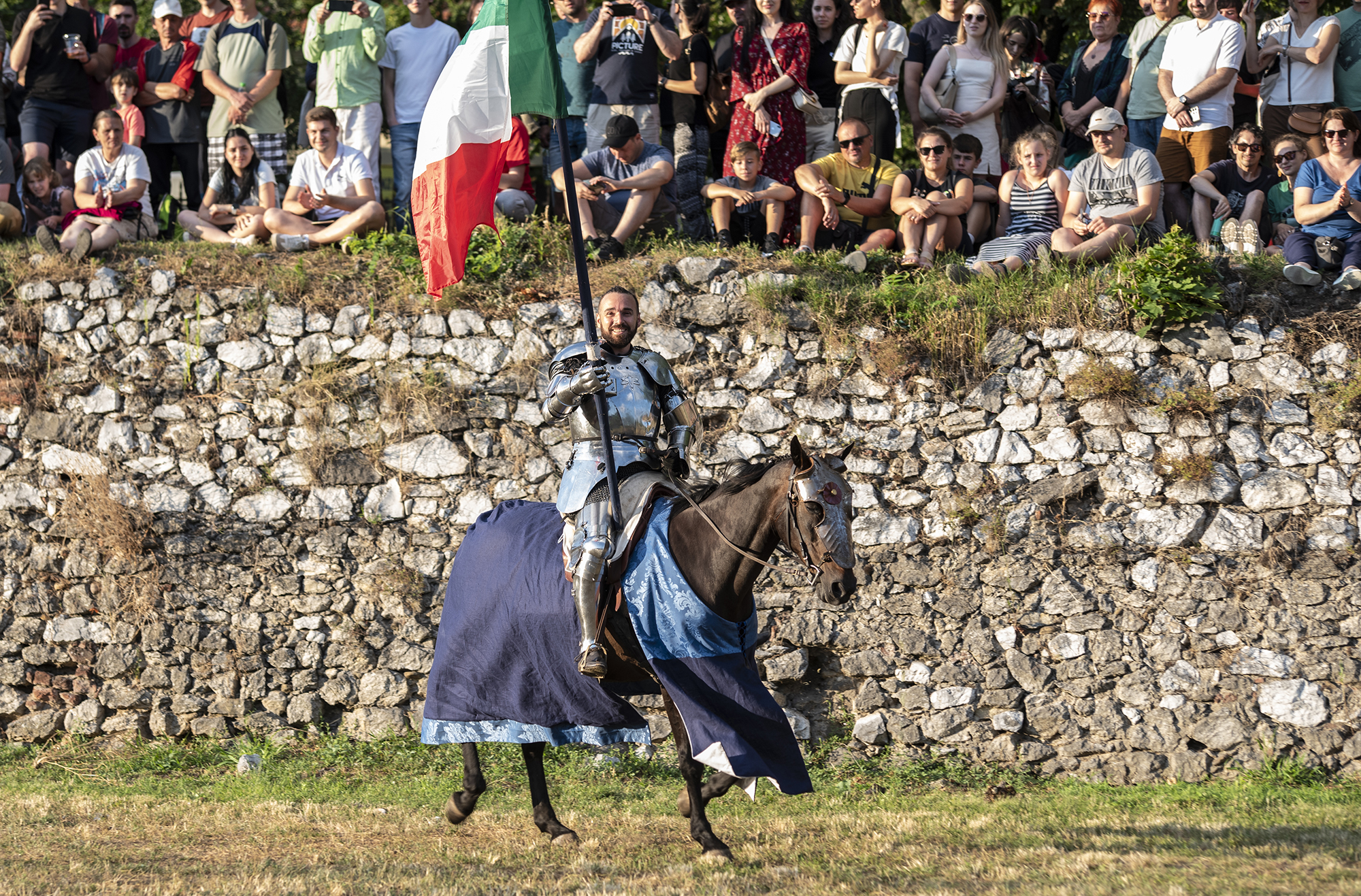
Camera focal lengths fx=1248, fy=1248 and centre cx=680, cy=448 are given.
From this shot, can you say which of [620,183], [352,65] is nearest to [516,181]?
[620,183]

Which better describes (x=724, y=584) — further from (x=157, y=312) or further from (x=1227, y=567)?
(x=157, y=312)

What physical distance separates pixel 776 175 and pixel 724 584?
521 cm

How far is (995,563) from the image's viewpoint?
795 cm

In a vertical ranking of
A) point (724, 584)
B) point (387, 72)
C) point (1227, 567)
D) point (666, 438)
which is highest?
point (387, 72)

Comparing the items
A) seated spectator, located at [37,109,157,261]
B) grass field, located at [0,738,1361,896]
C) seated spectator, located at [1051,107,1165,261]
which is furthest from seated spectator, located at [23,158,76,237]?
seated spectator, located at [1051,107,1165,261]

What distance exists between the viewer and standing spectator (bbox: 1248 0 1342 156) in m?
9.42

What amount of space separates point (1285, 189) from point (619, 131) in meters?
4.89

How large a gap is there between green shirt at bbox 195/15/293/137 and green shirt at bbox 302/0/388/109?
51 centimetres

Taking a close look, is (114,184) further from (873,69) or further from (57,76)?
(873,69)

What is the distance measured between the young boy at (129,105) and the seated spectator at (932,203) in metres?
6.41

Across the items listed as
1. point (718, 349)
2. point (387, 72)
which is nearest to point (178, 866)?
point (718, 349)

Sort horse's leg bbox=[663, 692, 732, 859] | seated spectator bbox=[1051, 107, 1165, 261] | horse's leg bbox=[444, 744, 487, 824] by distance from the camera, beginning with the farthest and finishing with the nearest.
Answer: seated spectator bbox=[1051, 107, 1165, 261] → horse's leg bbox=[444, 744, 487, 824] → horse's leg bbox=[663, 692, 732, 859]

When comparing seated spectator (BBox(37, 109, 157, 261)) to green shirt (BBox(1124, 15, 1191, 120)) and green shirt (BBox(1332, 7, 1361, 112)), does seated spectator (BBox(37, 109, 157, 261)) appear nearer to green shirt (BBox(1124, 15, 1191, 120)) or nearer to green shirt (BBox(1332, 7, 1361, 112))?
green shirt (BBox(1124, 15, 1191, 120))

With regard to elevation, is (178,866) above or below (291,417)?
below
